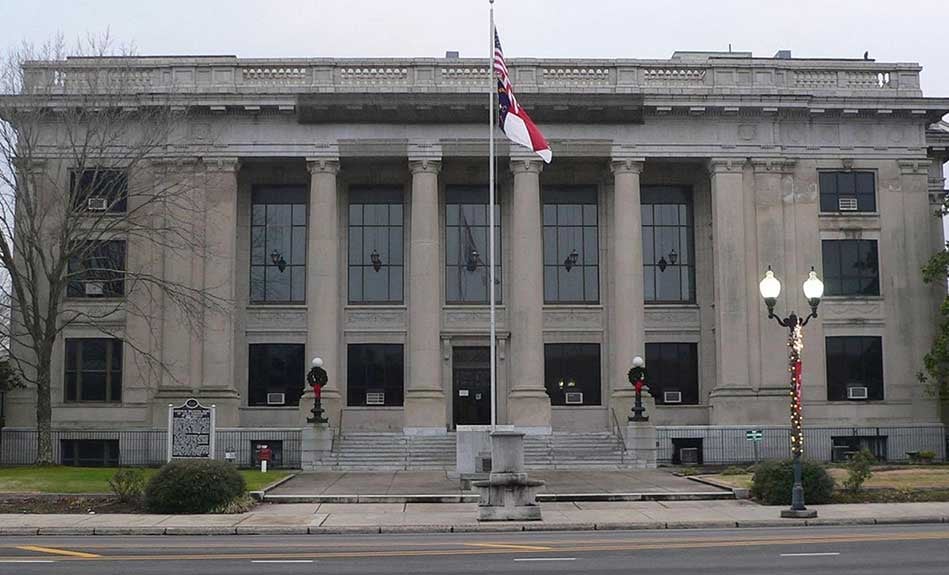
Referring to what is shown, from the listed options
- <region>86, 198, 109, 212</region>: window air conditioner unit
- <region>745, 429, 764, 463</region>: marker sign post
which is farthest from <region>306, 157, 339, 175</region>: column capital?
<region>745, 429, 764, 463</region>: marker sign post

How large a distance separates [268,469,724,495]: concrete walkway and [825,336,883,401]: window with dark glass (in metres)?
11.4

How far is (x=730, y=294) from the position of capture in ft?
162

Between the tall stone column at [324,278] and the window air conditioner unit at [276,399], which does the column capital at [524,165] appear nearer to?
the tall stone column at [324,278]

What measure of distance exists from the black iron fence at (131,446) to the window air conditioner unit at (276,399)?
379cm

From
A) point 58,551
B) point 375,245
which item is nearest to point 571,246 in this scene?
point 375,245

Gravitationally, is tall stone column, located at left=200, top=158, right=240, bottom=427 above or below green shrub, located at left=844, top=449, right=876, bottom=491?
above

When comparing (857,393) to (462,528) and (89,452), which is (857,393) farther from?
(89,452)

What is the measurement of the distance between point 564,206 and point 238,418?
56.2 feet

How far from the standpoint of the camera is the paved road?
17766mm

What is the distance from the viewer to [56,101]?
4722 centimetres

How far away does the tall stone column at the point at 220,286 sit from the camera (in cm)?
4856

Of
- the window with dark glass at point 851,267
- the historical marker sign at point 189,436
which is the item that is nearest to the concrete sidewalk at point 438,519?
the historical marker sign at point 189,436

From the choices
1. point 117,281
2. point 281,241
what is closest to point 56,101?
point 117,281

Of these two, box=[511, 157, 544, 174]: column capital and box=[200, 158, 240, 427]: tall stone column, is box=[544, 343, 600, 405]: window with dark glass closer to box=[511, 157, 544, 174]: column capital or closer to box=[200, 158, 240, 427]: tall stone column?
box=[511, 157, 544, 174]: column capital
